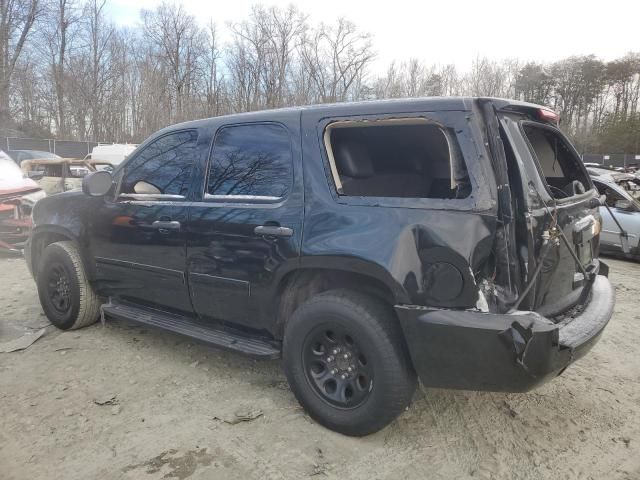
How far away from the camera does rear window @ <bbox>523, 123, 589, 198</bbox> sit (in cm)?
325

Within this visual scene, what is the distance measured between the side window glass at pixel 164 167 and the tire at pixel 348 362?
4.87ft

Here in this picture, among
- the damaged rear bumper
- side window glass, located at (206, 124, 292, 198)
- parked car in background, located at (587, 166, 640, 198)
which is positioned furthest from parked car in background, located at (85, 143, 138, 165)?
the damaged rear bumper

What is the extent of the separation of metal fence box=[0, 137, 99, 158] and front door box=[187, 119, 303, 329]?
2864cm

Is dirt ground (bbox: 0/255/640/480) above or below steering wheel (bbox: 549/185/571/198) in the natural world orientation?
below

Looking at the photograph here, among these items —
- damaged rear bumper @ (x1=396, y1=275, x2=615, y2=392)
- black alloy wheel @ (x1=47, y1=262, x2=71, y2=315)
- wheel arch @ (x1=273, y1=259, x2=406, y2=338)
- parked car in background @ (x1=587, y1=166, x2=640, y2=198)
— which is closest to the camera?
damaged rear bumper @ (x1=396, y1=275, x2=615, y2=392)

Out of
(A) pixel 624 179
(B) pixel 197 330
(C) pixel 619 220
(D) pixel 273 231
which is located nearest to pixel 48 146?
(A) pixel 624 179

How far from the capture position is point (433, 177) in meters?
3.62

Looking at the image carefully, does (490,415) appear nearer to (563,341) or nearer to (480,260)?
(563,341)

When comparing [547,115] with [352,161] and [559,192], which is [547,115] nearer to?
[559,192]

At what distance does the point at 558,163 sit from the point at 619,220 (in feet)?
19.4

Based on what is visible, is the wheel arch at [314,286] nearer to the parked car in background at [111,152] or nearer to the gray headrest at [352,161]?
the gray headrest at [352,161]

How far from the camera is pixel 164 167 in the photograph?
3.89 metres

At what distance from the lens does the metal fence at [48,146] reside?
91.2 ft

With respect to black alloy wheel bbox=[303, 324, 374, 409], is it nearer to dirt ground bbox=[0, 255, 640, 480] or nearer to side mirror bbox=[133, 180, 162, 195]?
dirt ground bbox=[0, 255, 640, 480]
